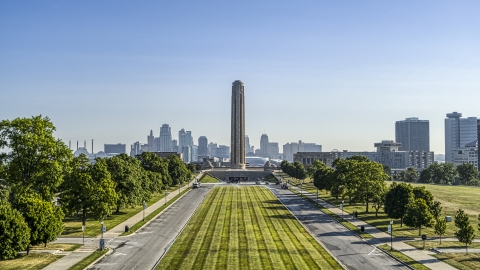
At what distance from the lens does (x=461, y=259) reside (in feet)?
152

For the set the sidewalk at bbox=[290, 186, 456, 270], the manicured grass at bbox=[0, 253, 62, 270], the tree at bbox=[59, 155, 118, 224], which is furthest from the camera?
the tree at bbox=[59, 155, 118, 224]

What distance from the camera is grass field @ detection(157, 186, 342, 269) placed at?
44719 millimetres

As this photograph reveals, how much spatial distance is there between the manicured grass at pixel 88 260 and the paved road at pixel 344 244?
2296cm

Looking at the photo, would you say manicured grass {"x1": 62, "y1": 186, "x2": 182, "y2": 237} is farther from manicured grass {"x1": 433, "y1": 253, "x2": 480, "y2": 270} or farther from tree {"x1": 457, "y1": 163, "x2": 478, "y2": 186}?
tree {"x1": 457, "y1": 163, "x2": 478, "y2": 186}

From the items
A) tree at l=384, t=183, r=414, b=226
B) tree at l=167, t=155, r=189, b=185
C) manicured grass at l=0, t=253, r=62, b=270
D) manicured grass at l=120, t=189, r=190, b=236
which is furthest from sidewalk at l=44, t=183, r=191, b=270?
tree at l=167, t=155, r=189, b=185

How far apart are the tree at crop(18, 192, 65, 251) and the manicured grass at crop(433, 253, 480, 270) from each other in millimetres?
37510

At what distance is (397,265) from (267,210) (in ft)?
133

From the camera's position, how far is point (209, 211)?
271 ft

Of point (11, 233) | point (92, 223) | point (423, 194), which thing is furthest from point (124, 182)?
point (423, 194)

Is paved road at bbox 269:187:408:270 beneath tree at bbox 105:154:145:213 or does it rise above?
beneath

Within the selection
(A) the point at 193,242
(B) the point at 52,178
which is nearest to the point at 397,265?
(A) the point at 193,242

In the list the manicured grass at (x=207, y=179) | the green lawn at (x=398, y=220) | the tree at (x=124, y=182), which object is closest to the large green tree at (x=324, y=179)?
the green lawn at (x=398, y=220)

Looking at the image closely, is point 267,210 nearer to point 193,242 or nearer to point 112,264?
point 193,242

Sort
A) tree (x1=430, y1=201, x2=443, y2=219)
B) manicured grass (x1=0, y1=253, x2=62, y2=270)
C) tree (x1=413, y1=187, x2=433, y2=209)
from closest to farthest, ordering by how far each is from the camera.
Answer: manicured grass (x1=0, y1=253, x2=62, y2=270) < tree (x1=430, y1=201, x2=443, y2=219) < tree (x1=413, y1=187, x2=433, y2=209)
